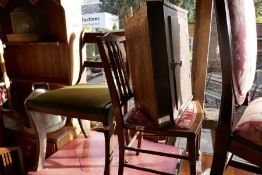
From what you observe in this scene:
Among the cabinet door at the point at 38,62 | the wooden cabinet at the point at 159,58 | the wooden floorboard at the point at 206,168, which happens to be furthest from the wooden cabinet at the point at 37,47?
the wooden floorboard at the point at 206,168

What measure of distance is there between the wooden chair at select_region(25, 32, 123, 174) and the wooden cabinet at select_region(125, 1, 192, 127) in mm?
230

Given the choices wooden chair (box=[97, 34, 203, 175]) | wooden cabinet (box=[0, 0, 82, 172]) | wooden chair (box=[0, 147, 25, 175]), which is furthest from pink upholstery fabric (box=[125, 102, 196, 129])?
wooden chair (box=[0, 147, 25, 175])

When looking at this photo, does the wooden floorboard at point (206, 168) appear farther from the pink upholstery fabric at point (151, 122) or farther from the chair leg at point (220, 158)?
the chair leg at point (220, 158)

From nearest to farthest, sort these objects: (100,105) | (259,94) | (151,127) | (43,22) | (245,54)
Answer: (245,54), (151,127), (100,105), (259,94), (43,22)

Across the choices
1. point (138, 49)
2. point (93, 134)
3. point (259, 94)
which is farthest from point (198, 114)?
point (93, 134)

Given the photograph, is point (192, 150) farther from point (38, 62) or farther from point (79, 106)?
point (38, 62)

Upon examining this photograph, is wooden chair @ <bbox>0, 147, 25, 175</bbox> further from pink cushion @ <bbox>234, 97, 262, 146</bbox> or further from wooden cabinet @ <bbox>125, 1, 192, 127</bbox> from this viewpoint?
pink cushion @ <bbox>234, 97, 262, 146</bbox>

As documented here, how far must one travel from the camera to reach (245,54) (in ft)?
2.89

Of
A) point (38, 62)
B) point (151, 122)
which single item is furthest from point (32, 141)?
point (151, 122)

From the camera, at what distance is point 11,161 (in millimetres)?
1855

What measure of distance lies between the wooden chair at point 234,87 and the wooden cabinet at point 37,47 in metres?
1.41

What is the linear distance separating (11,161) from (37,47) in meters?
1.03

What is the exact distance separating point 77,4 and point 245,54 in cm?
154

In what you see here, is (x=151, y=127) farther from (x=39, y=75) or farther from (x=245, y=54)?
(x=39, y=75)
